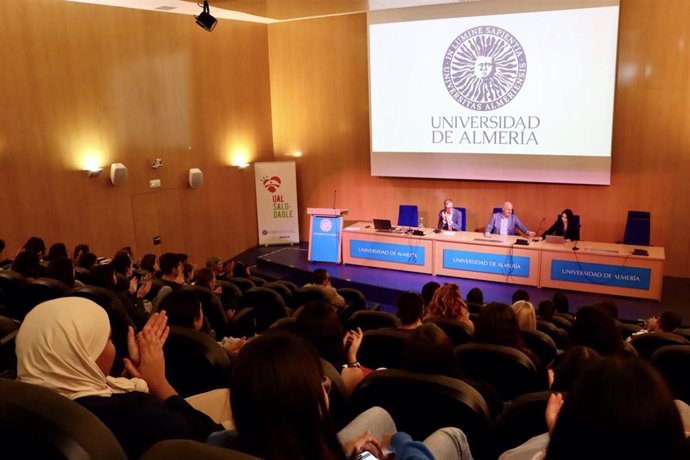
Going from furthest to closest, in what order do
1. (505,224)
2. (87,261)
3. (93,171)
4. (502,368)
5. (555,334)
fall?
(505,224) → (93,171) → (87,261) → (555,334) → (502,368)

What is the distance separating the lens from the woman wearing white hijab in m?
1.65

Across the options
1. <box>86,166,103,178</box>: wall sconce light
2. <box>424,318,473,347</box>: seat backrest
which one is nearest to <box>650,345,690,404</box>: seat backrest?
<box>424,318,473,347</box>: seat backrest

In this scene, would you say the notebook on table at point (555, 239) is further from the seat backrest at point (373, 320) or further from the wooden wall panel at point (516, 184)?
the seat backrest at point (373, 320)

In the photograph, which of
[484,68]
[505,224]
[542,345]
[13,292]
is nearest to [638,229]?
[505,224]

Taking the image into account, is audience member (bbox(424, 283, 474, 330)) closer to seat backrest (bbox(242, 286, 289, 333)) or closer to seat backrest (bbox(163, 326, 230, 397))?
seat backrest (bbox(242, 286, 289, 333))

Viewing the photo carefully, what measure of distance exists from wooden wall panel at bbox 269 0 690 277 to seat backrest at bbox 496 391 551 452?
748cm

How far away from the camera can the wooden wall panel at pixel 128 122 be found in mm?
7289

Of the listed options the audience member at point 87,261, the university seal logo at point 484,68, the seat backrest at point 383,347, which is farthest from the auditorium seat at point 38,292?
the university seal logo at point 484,68

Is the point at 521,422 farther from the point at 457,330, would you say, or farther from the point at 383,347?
the point at 457,330

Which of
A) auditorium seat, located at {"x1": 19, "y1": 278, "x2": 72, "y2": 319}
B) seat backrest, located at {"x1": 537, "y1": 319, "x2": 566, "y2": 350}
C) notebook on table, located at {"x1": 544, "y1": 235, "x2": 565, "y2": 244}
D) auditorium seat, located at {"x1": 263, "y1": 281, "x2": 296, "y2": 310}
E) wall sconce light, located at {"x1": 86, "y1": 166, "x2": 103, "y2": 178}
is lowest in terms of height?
seat backrest, located at {"x1": 537, "y1": 319, "x2": 566, "y2": 350}

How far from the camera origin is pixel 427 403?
6.68ft

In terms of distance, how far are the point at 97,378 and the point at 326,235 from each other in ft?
25.8

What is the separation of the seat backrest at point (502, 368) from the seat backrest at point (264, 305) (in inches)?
74.4

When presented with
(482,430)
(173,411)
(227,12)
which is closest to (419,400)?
(482,430)
